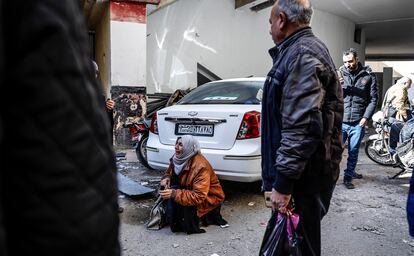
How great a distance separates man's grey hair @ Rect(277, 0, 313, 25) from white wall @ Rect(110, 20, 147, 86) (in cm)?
662

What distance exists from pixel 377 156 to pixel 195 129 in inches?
157

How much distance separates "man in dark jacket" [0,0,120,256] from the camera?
56cm

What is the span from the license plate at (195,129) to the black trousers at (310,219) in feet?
8.04

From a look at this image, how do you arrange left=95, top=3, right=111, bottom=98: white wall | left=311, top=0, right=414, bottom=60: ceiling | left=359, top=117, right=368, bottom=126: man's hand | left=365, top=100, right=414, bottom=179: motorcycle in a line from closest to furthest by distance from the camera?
left=359, top=117, right=368, bottom=126: man's hand → left=365, top=100, right=414, bottom=179: motorcycle → left=95, top=3, right=111, bottom=98: white wall → left=311, top=0, right=414, bottom=60: ceiling

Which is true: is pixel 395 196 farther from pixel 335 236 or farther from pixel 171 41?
pixel 171 41

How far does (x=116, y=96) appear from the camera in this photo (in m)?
8.30

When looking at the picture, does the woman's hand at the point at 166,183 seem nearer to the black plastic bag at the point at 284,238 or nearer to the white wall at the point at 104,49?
the black plastic bag at the point at 284,238

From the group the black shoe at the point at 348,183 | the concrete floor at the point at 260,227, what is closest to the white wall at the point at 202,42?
the concrete floor at the point at 260,227

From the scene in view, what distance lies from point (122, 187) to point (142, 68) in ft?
13.3

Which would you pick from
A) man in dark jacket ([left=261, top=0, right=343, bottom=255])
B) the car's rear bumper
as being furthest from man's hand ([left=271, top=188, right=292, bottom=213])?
the car's rear bumper

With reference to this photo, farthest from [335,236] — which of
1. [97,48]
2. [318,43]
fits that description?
[97,48]

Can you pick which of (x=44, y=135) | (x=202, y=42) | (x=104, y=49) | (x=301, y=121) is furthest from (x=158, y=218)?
(x=202, y=42)

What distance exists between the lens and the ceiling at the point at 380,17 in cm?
1375

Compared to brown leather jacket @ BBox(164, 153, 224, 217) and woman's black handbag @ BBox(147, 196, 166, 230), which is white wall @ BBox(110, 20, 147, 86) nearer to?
brown leather jacket @ BBox(164, 153, 224, 217)
